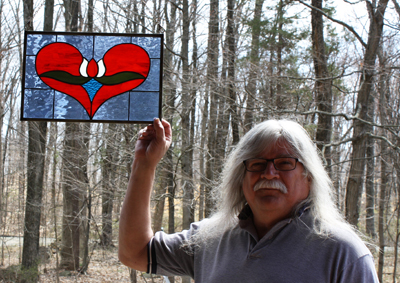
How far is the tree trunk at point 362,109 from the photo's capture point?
6867 millimetres

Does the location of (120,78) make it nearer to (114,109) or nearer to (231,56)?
(114,109)

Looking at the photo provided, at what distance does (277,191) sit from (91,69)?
118cm

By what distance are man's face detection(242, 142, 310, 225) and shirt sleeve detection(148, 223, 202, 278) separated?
1.08 ft

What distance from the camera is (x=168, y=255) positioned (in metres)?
1.42

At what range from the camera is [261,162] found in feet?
4.20

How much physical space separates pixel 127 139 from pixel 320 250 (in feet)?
22.6

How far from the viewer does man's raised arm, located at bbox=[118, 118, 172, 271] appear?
55.1 inches

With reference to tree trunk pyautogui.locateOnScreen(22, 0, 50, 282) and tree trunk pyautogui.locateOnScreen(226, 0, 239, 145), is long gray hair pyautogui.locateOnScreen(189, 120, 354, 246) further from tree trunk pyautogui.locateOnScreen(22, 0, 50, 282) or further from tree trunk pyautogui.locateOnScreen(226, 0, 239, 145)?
tree trunk pyautogui.locateOnScreen(22, 0, 50, 282)

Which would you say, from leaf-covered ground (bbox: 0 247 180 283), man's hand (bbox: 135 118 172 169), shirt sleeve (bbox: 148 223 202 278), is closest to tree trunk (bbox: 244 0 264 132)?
leaf-covered ground (bbox: 0 247 180 283)

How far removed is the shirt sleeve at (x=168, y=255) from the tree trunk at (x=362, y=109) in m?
6.08

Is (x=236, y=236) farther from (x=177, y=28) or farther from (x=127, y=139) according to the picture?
(x=177, y=28)

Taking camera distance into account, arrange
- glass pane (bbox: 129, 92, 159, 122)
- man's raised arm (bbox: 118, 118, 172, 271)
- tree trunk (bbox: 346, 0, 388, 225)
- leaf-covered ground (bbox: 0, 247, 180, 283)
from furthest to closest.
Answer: leaf-covered ground (bbox: 0, 247, 180, 283) < tree trunk (bbox: 346, 0, 388, 225) < glass pane (bbox: 129, 92, 159, 122) < man's raised arm (bbox: 118, 118, 172, 271)

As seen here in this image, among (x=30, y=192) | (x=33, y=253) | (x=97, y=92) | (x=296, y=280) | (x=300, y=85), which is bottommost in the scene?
(x=33, y=253)

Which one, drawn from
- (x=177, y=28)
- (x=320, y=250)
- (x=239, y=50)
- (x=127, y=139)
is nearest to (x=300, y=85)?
(x=239, y=50)
